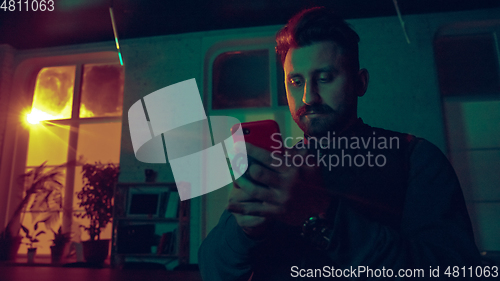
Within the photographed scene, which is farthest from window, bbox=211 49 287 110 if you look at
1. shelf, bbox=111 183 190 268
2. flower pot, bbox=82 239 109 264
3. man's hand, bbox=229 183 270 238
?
man's hand, bbox=229 183 270 238

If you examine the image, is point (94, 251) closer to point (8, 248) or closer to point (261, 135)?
point (8, 248)

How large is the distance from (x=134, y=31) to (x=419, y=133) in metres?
4.09

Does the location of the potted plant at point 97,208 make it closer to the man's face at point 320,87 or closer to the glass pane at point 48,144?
the glass pane at point 48,144

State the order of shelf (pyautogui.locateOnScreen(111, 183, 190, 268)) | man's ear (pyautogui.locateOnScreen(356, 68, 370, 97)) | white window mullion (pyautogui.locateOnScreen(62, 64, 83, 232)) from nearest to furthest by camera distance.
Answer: man's ear (pyautogui.locateOnScreen(356, 68, 370, 97)) → shelf (pyautogui.locateOnScreen(111, 183, 190, 268)) → white window mullion (pyautogui.locateOnScreen(62, 64, 83, 232))

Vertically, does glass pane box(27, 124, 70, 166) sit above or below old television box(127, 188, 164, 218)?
above

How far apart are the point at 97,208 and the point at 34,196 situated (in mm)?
1653

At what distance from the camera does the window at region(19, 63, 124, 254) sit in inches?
179

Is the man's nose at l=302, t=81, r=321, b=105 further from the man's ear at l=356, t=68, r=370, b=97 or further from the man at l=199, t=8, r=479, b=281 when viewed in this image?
the man's ear at l=356, t=68, r=370, b=97

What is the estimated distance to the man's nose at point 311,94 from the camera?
32.3 inches

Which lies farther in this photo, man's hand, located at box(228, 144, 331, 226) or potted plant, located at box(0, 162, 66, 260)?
potted plant, located at box(0, 162, 66, 260)

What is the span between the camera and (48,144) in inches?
193

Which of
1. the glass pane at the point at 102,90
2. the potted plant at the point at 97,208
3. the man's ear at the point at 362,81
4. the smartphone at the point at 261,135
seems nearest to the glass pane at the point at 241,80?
the glass pane at the point at 102,90

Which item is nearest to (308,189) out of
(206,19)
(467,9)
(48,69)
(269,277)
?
(269,277)

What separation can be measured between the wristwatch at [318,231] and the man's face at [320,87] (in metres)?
0.31
